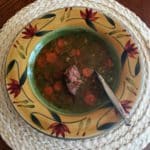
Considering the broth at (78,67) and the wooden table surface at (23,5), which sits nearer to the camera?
the broth at (78,67)

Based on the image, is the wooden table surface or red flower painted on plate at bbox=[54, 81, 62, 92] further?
the wooden table surface

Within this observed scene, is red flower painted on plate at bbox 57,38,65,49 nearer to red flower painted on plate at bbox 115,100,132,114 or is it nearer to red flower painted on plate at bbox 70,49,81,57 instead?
red flower painted on plate at bbox 70,49,81,57

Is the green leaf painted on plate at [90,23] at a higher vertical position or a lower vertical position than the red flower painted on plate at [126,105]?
higher

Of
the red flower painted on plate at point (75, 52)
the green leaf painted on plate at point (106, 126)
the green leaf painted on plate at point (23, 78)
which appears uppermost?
the green leaf painted on plate at point (23, 78)

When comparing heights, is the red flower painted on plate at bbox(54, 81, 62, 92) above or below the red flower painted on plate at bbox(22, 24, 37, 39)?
below

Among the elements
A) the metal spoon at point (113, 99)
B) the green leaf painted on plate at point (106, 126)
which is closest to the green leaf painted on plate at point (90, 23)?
the metal spoon at point (113, 99)

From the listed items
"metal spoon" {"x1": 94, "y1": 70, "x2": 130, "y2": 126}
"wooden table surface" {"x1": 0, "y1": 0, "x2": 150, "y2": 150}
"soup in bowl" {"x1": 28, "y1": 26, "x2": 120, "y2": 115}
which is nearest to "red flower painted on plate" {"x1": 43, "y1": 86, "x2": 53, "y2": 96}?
"soup in bowl" {"x1": 28, "y1": 26, "x2": 120, "y2": 115}

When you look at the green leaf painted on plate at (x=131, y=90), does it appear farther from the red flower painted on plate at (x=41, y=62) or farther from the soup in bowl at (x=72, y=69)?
the red flower painted on plate at (x=41, y=62)
